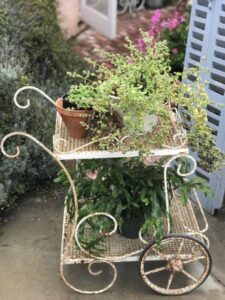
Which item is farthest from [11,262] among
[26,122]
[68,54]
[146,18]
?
[146,18]

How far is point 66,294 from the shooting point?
263 cm

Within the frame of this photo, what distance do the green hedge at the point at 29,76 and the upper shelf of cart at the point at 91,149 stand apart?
1010mm

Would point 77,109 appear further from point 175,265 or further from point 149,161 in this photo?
point 175,265

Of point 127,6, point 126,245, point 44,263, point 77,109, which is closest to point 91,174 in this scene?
point 126,245

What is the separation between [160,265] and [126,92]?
131cm

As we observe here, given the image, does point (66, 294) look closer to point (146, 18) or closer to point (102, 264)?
point (102, 264)

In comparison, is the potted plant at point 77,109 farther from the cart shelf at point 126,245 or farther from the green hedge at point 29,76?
the green hedge at point 29,76

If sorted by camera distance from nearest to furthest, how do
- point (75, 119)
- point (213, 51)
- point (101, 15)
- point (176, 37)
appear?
point (75, 119), point (213, 51), point (176, 37), point (101, 15)

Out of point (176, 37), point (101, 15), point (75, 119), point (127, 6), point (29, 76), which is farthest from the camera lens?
point (127, 6)

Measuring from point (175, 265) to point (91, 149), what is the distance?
2.94 ft

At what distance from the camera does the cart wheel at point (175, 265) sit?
97.3 inches

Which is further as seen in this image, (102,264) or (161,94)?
(102,264)

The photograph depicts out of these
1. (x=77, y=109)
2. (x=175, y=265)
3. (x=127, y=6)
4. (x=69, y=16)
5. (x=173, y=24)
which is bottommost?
(x=175, y=265)

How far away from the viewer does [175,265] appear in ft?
8.27
